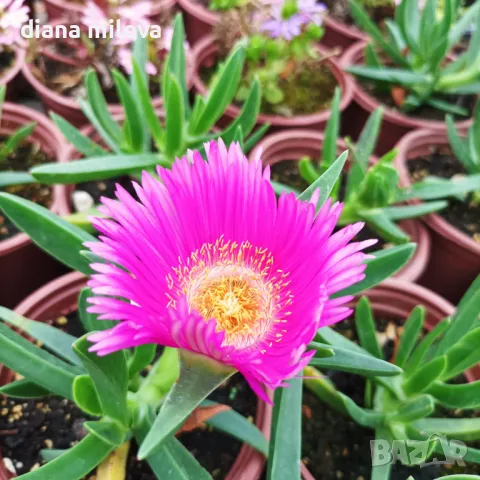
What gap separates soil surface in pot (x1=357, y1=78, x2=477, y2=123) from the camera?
1.18 metres

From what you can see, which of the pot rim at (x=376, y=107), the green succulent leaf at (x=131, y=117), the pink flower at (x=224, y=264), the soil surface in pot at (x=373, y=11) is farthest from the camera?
the soil surface in pot at (x=373, y=11)

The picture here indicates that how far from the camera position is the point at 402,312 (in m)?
0.79

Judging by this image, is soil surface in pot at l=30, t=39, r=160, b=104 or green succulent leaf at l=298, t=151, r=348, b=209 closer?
green succulent leaf at l=298, t=151, r=348, b=209

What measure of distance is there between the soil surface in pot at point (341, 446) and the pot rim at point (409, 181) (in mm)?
310

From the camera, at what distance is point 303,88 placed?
3.94 ft

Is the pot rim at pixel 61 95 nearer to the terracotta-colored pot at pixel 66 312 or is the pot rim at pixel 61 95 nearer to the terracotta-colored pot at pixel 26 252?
the terracotta-colored pot at pixel 26 252

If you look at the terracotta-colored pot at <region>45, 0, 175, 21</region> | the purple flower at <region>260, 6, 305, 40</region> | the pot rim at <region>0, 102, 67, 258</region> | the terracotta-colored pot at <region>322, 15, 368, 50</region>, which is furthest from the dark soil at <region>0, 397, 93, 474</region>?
the terracotta-colored pot at <region>322, 15, 368, 50</region>

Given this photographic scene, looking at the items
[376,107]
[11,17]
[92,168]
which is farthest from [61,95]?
[376,107]

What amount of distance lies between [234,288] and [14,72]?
781 millimetres

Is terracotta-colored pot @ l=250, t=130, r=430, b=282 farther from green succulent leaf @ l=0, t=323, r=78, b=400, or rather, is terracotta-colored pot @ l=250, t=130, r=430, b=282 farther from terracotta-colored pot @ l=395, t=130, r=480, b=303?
green succulent leaf @ l=0, t=323, r=78, b=400

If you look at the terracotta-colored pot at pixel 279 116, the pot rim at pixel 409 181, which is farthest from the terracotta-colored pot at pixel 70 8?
the pot rim at pixel 409 181

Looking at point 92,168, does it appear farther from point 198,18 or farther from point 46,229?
point 198,18

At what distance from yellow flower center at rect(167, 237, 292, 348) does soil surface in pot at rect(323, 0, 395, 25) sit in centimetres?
116

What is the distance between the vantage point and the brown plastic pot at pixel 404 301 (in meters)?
0.76
